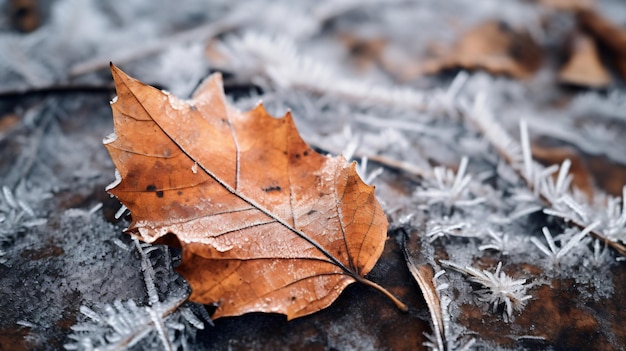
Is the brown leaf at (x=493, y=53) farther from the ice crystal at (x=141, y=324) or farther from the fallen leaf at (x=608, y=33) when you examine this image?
the ice crystal at (x=141, y=324)

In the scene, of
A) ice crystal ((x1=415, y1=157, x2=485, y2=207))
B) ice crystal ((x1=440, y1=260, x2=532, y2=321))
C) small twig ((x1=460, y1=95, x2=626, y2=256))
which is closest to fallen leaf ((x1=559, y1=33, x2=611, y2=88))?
small twig ((x1=460, y1=95, x2=626, y2=256))

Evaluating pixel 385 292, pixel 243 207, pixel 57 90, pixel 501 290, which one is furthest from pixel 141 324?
pixel 57 90

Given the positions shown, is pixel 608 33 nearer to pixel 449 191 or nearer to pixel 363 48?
pixel 363 48

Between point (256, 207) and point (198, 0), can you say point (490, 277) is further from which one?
point (198, 0)

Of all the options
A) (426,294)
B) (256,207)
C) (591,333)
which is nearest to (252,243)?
(256,207)

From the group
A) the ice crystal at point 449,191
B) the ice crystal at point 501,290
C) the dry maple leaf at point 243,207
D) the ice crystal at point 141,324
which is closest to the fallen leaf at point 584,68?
the ice crystal at point 449,191

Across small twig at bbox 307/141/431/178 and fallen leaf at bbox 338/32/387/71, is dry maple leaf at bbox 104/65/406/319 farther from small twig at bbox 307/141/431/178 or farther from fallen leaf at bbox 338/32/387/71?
fallen leaf at bbox 338/32/387/71
